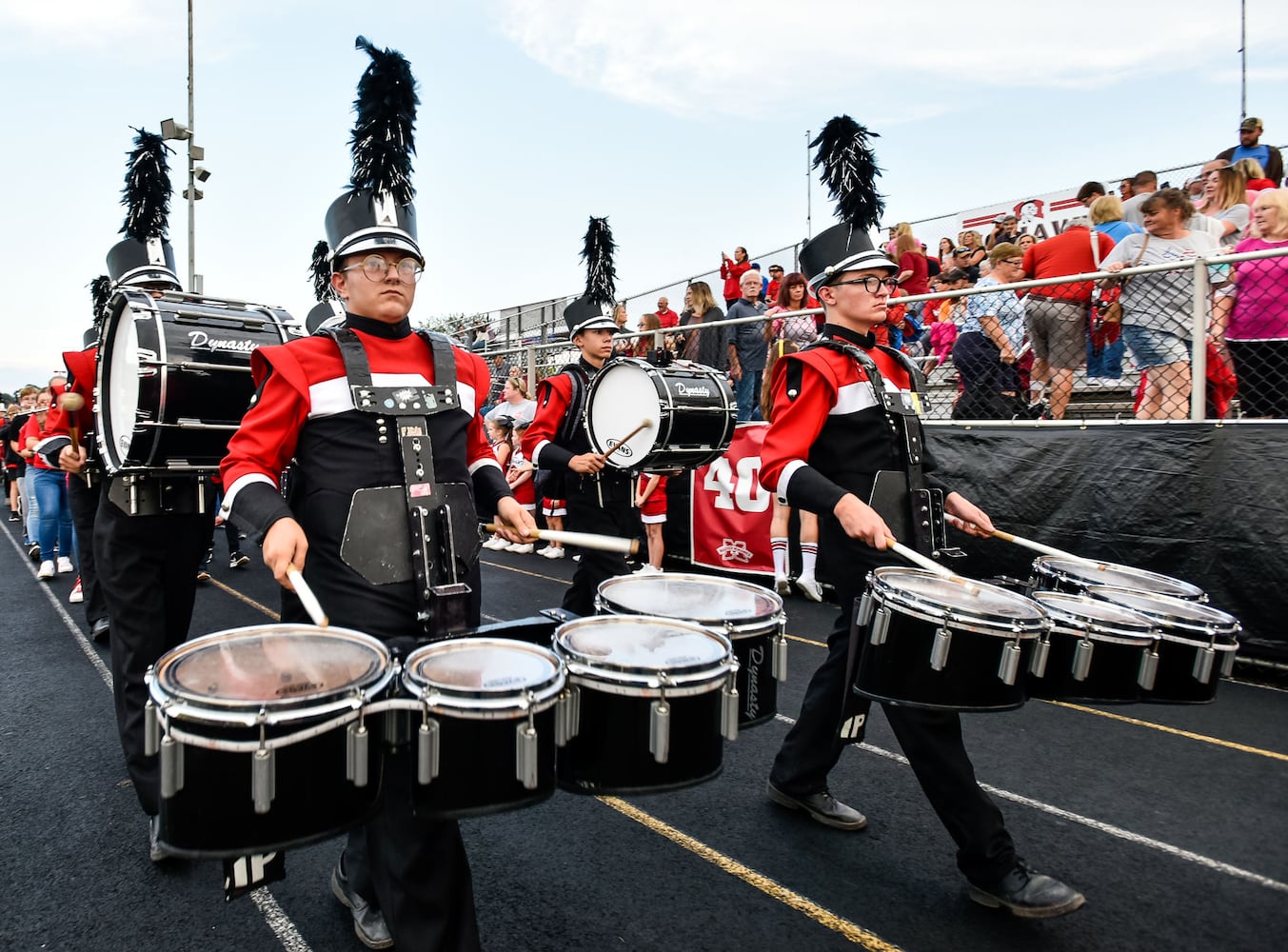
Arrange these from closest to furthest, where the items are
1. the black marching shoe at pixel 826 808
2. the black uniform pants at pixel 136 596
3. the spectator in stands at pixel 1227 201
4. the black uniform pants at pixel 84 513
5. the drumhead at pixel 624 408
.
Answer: the black uniform pants at pixel 136 596
the black marching shoe at pixel 826 808
the drumhead at pixel 624 408
the black uniform pants at pixel 84 513
the spectator in stands at pixel 1227 201

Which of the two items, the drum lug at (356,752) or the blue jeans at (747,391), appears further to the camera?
the blue jeans at (747,391)

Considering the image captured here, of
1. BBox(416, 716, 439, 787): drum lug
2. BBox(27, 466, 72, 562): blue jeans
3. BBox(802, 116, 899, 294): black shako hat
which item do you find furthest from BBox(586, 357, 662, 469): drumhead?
BBox(27, 466, 72, 562): blue jeans

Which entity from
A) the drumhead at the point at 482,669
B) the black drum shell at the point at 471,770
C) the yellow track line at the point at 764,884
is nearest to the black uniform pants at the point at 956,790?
the yellow track line at the point at 764,884

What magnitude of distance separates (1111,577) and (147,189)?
5.59 metres

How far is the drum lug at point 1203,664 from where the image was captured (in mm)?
2453

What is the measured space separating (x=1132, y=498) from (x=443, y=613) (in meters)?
5.13

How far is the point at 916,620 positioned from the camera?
2.41 m

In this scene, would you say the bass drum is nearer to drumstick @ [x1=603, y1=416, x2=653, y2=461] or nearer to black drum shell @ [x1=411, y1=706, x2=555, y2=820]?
black drum shell @ [x1=411, y1=706, x2=555, y2=820]

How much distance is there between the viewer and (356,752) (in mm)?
1699

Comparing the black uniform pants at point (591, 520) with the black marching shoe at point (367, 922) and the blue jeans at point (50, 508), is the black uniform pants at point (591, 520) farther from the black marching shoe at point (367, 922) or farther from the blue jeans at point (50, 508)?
the blue jeans at point (50, 508)

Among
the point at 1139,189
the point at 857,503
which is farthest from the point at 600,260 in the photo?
the point at 857,503

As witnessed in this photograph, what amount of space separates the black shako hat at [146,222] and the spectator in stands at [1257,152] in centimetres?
835

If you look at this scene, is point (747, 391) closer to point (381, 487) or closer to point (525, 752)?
point (381, 487)

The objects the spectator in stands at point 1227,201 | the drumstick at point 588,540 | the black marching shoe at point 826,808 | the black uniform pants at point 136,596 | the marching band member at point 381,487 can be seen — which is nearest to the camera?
the marching band member at point 381,487
